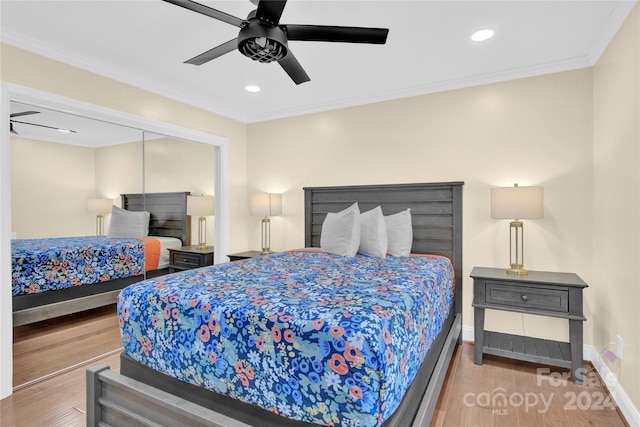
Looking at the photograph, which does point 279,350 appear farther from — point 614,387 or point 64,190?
point 64,190

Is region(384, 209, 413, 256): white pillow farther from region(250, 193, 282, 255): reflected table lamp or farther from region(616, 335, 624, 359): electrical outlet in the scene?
region(616, 335, 624, 359): electrical outlet

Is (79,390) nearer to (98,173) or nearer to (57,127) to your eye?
(98,173)

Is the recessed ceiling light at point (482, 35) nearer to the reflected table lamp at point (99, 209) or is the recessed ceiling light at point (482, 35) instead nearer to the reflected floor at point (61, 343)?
the reflected table lamp at point (99, 209)

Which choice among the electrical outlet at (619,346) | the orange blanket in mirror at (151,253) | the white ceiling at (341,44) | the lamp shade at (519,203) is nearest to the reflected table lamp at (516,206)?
the lamp shade at (519,203)

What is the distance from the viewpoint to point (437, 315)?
2.15 metres

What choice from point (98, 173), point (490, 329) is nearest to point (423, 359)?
point (490, 329)

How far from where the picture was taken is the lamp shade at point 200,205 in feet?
12.4

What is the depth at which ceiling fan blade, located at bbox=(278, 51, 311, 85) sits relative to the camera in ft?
6.86

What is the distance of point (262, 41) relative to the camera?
1769 mm

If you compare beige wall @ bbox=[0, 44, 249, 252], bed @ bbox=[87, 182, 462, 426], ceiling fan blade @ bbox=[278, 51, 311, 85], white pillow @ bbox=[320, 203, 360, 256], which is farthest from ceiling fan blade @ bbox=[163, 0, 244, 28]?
white pillow @ bbox=[320, 203, 360, 256]

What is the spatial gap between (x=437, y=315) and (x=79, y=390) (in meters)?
2.58

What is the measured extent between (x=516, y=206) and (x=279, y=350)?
2329 mm

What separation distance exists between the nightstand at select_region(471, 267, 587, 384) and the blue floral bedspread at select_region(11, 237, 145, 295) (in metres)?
3.23

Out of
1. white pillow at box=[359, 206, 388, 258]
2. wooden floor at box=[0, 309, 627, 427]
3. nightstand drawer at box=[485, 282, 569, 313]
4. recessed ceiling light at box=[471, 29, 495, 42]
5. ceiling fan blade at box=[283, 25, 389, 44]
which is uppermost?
recessed ceiling light at box=[471, 29, 495, 42]
